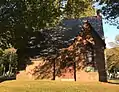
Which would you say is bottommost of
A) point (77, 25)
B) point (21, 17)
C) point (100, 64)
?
point (100, 64)

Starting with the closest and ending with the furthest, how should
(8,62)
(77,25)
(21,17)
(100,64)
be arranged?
(21,17) < (100,64) < (77,25) < (8,62)

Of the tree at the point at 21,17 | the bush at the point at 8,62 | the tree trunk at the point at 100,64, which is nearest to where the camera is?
the tree at the point at 21,17

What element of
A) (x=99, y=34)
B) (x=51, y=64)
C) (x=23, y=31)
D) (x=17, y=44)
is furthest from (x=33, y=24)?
(x=99, y=34)

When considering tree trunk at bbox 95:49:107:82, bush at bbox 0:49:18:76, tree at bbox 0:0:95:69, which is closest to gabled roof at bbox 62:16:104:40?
tree trunk at bbox 95:49:107:82

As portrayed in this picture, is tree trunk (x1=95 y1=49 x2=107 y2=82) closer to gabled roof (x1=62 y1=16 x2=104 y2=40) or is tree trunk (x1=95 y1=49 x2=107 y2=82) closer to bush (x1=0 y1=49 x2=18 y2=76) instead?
gabled roof (x1=62 y1=16 x2=104 y2=40)

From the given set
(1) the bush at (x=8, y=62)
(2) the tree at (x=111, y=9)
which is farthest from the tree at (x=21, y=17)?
(1) the bush at (x=8, y=62)

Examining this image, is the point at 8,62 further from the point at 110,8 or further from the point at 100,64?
the point at 110,8

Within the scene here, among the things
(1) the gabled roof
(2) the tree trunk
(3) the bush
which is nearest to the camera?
(2) the tree trunk

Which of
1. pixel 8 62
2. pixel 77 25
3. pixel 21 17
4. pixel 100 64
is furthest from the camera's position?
pixel 8 62

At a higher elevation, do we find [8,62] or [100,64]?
[8,62]

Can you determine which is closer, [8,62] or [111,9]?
[111,9]

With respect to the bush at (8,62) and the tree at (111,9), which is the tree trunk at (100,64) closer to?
the tree at (111,9)

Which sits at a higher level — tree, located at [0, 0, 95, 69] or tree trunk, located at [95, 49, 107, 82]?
tree, located at [0, 0, 95, 69]

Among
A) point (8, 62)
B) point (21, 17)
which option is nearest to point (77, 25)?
point (21, 17)
